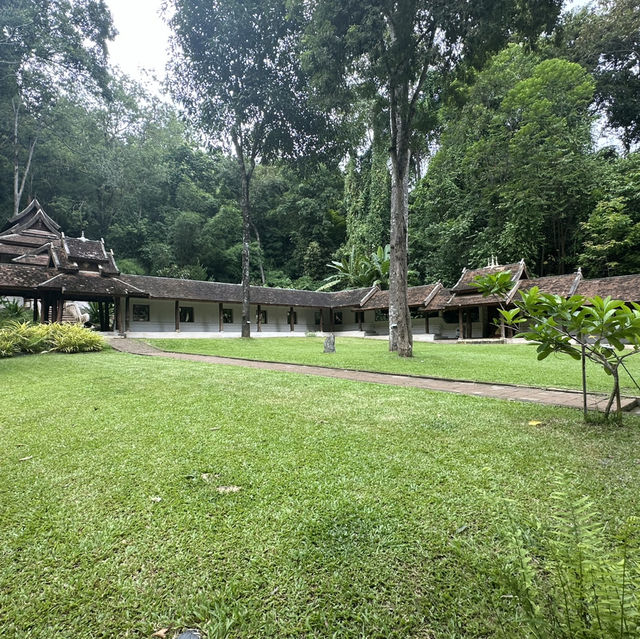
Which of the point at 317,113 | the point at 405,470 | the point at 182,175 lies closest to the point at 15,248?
the point at 182,175

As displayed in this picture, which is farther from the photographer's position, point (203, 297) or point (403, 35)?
point (203, 297)

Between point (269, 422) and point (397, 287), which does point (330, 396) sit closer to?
point (269, 422)

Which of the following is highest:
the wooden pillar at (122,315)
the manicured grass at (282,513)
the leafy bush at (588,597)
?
the wooden pillar at (122,315)

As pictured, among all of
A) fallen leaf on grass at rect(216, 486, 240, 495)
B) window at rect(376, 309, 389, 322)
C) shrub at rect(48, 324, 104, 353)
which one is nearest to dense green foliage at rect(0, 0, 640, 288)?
window at rect(376, 309, 389, 322)

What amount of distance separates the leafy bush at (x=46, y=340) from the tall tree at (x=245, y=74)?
8.93m

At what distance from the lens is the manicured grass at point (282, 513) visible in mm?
1518

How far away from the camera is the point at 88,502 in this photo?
234cm

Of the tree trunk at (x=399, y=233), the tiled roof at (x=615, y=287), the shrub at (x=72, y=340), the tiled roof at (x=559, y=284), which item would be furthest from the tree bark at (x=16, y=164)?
the tiled roof at (x=615, y=287)

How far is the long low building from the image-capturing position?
1778 centimetres

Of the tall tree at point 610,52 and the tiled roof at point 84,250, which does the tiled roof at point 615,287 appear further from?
the tiled roof at point 84,250

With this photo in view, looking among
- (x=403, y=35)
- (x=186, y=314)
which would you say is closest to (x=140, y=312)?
(x=186, y=314)

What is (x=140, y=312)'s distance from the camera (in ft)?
72.4

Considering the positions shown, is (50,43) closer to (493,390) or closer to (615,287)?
(493,390)

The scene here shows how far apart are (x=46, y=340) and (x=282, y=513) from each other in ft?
44.9
